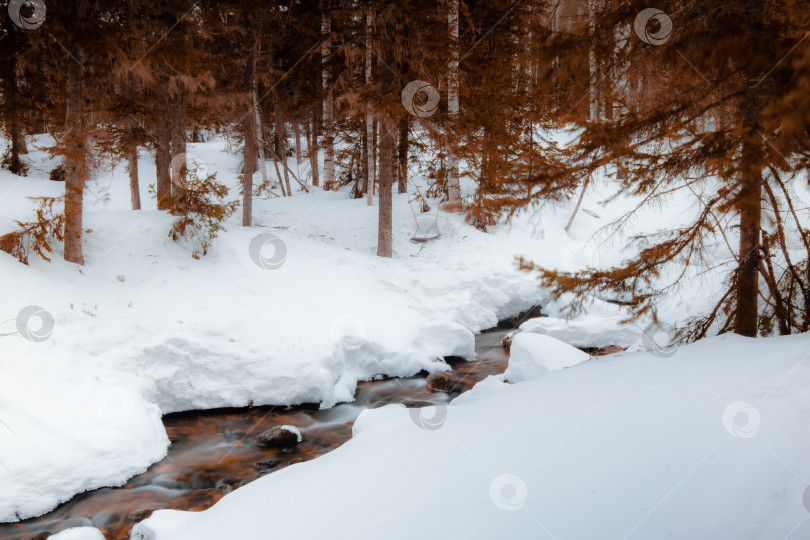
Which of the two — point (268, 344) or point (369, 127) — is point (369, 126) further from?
point (268, 344)

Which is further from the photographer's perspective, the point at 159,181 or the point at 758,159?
the point at 159,181

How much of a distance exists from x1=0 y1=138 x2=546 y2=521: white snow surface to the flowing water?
19cm

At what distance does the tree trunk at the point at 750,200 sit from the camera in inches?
152

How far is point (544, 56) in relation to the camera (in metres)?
5.35

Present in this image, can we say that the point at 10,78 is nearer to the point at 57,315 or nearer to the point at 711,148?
the point at 57,315

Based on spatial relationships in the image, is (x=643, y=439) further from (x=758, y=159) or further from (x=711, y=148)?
(x=711, y=148)

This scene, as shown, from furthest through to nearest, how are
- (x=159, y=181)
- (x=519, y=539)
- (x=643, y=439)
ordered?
1. (x=159, y=181)
2. (x=643, y=439)
3. (x=519, y=539)

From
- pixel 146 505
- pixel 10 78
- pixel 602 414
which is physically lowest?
pixel 146 505

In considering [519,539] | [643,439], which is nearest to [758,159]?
[643,439]

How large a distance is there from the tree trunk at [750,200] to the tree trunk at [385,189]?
8.40 metres

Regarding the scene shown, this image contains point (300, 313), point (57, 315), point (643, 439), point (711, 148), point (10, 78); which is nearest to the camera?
point (643, 439)

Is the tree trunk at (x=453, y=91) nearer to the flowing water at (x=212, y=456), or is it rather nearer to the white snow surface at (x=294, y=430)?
the flowing water at (x=212, y=456)

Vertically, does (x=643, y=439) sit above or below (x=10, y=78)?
below

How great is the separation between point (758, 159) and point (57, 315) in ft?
29.9
